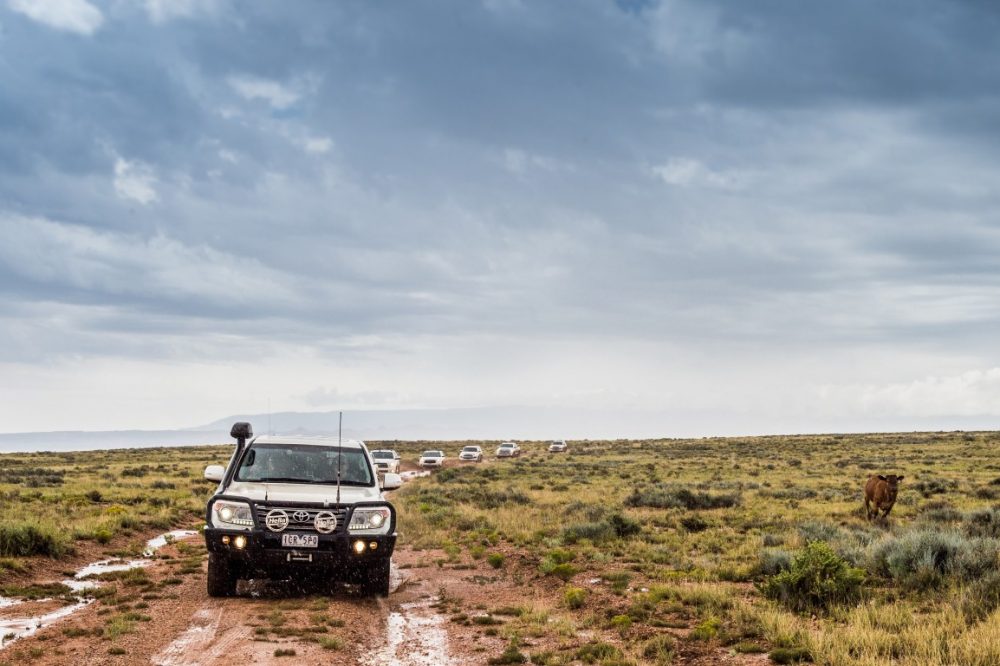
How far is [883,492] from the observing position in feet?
55.4

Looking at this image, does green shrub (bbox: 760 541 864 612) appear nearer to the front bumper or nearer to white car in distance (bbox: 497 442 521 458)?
the front bumper

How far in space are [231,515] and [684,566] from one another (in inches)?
270

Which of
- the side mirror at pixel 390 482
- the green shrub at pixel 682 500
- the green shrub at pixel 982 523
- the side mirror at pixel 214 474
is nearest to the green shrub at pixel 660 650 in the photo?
the side mirror at pixel 390 482

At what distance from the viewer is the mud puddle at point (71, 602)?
8.07 meters

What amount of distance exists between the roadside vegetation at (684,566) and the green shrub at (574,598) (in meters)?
0.03

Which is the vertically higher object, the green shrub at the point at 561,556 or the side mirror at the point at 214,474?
the side mirror at the point at 214,474

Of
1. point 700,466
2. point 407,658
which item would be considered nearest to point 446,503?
point 407,658

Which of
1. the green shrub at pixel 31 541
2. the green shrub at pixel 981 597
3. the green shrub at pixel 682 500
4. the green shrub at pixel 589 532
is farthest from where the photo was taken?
the green shrub at pixel 682 500

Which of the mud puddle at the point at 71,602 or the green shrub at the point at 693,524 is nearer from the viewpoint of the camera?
the mud puddle at the point at 71,602

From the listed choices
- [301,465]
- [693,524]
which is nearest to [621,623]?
[301,465]

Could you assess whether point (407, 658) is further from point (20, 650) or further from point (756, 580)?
point (756, 580)

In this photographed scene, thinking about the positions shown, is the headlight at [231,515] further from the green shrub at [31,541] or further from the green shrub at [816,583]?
the green shrub at [816,583]

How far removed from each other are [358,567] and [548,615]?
239 centimetres

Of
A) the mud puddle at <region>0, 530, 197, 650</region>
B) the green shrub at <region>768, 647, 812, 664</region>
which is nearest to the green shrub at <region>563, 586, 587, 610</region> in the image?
the green shrub at <region>768, 647, 812, 664</region>
